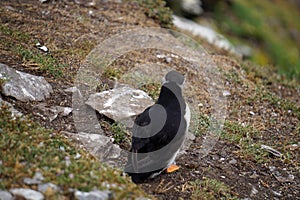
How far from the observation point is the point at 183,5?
16484mm

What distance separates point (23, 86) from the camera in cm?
782

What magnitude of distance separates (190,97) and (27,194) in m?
5.24

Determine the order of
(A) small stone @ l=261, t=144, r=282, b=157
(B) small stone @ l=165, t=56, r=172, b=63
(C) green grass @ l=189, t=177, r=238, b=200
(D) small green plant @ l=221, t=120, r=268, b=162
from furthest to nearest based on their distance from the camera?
(B) small stone @ l=165, t=56, r=172, b=63 → (A) small stone @ l=261, t=144, r=282, b=157 → (D) small green plant @ l=221, t=120, r=268, b=162 → (C) green grass @ l=189, t=177, r=238, b=200

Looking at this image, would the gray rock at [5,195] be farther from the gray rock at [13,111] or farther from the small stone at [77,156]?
the gray rock at [13,111]

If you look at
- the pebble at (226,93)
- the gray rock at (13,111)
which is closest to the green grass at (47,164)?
the gray rock at (13,111)

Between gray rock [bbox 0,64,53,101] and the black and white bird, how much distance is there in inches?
72.0

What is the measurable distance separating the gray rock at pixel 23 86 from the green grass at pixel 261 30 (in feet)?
30.9

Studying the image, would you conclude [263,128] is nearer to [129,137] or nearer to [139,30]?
[129,137]

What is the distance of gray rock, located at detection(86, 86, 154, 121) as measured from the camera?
322 inches

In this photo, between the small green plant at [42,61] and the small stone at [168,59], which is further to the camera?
the small stone at [168,59]

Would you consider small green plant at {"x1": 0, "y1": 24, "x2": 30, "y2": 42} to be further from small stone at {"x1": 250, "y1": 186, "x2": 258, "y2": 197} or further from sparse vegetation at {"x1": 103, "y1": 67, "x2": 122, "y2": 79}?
small stone at {"x1": 250, "y1": 186, "x2": 258, "y2": 197}

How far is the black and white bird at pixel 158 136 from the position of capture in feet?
21.8

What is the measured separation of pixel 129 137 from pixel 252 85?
445 cm

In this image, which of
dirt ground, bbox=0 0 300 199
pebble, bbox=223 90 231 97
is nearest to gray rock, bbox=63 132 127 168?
dirt ground, bbox=0 0 300 199
